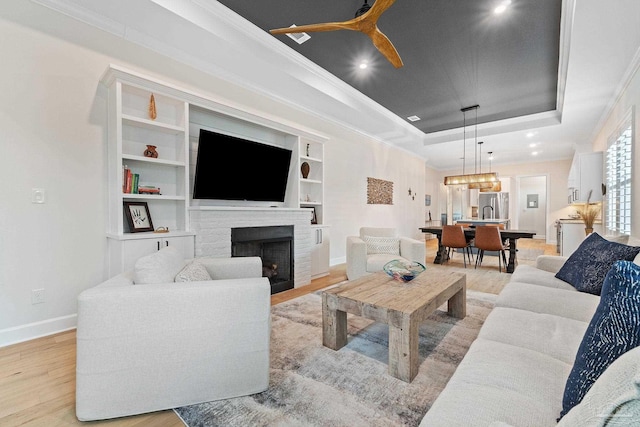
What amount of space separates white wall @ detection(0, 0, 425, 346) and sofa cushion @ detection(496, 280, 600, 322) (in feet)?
11.5

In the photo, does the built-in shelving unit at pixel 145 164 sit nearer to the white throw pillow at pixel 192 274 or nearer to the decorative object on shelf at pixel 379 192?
the white throw pillow at pixel 192 274

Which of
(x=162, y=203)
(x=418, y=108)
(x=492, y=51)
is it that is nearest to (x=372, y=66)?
(x=492, y=51)

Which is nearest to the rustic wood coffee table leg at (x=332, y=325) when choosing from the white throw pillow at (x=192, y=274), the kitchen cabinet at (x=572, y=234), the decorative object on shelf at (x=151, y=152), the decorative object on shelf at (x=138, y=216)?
the white throw pillow at (x=192, y=274)

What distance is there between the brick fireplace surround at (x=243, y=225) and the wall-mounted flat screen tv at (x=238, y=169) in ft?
0.98

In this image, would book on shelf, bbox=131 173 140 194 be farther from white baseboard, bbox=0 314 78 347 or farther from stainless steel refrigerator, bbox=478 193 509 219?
stainless steel refrigerator, bbox=478 193 509 219

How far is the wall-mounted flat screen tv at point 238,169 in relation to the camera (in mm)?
3297

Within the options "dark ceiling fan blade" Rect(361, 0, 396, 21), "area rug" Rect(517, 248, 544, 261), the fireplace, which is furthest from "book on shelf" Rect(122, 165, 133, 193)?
"area rug" Rect(517, 248, 544, 261)

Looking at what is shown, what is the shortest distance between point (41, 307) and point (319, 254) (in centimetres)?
315

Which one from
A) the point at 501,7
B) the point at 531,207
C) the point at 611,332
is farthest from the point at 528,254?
the point at 611,332

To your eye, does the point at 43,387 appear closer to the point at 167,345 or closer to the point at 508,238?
the point at 167,345

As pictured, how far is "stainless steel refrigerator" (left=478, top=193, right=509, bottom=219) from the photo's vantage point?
1012 centimetres

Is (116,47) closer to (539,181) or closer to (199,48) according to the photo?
(199,48)

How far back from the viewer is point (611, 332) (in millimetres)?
797

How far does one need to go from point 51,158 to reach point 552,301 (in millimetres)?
4047
